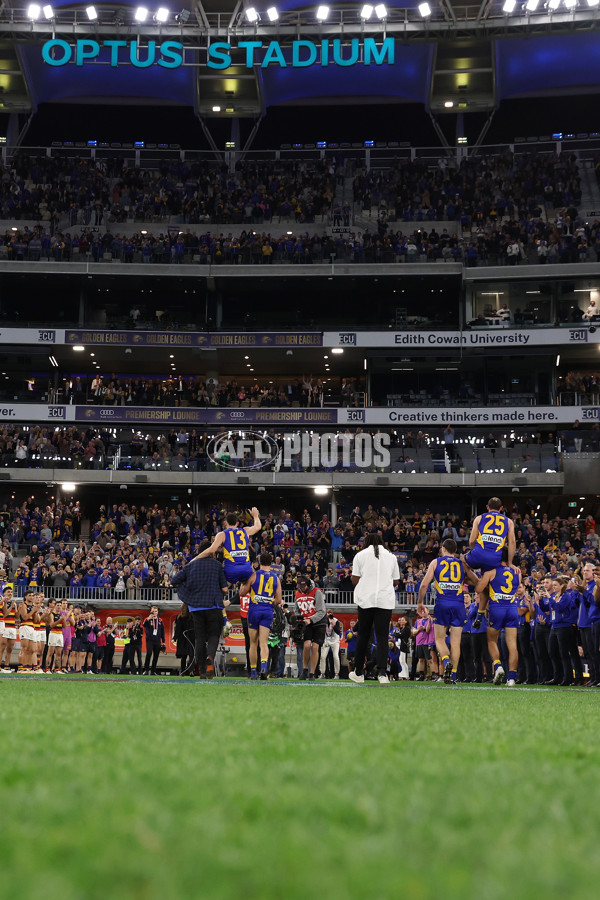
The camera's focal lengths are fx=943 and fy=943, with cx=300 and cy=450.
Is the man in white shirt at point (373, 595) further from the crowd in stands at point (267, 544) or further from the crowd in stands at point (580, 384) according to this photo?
the crowd in stands at point (580, 384)

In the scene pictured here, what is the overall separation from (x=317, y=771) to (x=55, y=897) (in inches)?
66.0

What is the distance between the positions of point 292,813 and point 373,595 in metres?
10.1

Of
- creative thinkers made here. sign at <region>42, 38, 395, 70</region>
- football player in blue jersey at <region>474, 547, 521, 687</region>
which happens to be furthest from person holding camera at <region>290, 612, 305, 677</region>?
creative thinkers made here. sign at <region>42, 38, 395, 70</region>

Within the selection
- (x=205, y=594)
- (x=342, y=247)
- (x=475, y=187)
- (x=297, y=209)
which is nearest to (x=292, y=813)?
(x=205, y=594)

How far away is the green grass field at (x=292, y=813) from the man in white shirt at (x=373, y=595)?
7658 millimetres

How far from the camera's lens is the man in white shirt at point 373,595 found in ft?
40.8

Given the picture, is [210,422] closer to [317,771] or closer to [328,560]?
[328,560]

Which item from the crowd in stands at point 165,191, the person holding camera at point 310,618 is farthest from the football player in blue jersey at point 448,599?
the crowd in stands at point 165,191

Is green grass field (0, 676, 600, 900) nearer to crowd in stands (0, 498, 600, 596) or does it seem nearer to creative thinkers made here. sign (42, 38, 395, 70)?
crowd in stands (0, 498, 600, 596)

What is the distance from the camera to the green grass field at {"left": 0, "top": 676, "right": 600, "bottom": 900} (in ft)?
5.77

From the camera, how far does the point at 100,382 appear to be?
50.9 meters

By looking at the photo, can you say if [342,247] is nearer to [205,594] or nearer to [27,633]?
[27,633]

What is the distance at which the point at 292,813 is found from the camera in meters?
2.41

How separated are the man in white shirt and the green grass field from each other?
7658 millimetres
